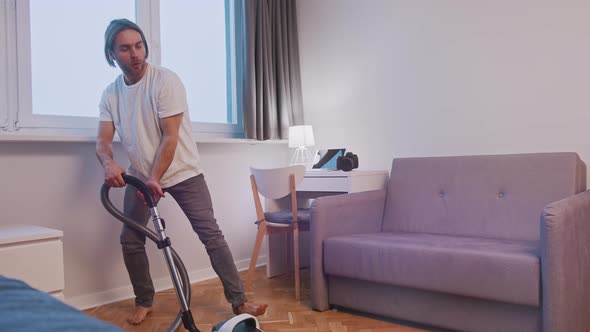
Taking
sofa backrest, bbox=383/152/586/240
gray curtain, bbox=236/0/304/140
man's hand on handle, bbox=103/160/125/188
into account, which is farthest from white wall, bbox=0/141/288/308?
sofa backrest, bbox=383/152/586/240

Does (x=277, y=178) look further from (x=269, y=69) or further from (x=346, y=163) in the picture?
(x=269, y=69)

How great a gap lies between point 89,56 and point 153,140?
0.82 meters

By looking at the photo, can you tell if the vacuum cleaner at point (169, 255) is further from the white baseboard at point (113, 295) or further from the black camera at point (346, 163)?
the black camera at point (346, 163)

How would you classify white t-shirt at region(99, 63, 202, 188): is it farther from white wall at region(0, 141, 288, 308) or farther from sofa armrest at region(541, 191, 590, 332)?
sofa armrest at region(541, 191, 590, 332)

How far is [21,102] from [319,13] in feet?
7.18

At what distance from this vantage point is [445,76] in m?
3.14

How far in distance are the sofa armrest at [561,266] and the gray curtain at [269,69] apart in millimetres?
2136

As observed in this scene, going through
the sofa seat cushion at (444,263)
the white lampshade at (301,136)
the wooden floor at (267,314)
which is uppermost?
the white lampshade at (301,136)

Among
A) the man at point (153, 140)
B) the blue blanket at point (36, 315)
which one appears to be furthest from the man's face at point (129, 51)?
the blue blanket at point (36, 315)

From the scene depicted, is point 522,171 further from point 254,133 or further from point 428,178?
point 254,133

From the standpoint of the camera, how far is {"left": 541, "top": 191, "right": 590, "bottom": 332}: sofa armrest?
70.8 inches

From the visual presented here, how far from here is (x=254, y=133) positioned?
351 cm

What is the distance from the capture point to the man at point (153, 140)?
7.50 ft

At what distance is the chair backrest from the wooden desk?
0.99 ft
